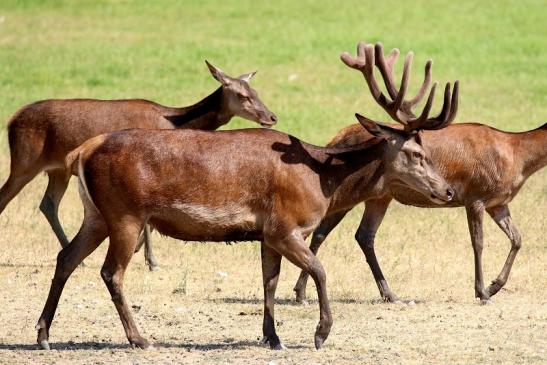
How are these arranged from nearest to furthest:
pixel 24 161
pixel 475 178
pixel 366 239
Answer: pixel 475 178 → pixel 366 239 → pixel 24 161

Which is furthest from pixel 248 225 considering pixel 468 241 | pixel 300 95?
pixel 300 95

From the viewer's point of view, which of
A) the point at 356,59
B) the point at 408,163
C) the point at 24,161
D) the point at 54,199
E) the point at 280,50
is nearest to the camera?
the point at 408,163

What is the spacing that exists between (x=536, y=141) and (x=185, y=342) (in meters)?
4.27

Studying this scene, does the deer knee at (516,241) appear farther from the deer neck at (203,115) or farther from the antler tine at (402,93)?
the deer neck at (203,115)

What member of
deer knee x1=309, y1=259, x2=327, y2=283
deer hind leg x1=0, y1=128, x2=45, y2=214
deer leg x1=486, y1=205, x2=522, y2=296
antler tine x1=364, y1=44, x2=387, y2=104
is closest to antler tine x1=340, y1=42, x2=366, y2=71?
antler tine x1=364, y1=44, x2=387, y2=104

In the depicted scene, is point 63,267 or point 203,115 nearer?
point 63,267

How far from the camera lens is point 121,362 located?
9.95 metres

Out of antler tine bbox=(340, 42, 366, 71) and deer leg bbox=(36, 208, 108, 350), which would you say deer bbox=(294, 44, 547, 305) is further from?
deer leg bbox=(36, 208, 108, 350)

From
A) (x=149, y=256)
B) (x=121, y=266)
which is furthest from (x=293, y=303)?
(x=121, y=266)

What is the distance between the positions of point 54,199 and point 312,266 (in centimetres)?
471

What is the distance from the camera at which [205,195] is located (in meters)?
10.4

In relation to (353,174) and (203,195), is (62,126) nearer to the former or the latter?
(203,195)

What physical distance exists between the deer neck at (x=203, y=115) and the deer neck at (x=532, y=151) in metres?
3.12

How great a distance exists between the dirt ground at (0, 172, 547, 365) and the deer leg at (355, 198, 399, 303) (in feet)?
0.47
